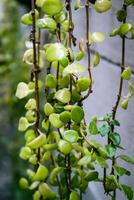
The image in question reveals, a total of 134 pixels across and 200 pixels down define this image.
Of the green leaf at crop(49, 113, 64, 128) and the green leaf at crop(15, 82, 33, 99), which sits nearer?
the green leaf at crop(49, 113, 64, 128)

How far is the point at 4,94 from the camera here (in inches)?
117

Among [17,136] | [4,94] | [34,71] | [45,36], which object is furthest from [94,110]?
[4,94]

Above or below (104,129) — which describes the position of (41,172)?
below

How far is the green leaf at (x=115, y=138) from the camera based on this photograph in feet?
2.49

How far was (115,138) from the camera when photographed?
30.1 inches

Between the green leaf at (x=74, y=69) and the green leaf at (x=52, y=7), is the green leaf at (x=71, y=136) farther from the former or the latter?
the green leaf at (x=52, y=7)

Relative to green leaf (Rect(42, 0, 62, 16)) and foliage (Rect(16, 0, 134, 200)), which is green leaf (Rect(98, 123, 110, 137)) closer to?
foliage (Rect(16, 0, 134, 200))

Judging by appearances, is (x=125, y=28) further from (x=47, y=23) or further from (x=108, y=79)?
(x=108, y=79)

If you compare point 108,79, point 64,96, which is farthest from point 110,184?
point 108,79

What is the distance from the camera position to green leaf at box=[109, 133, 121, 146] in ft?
2.49

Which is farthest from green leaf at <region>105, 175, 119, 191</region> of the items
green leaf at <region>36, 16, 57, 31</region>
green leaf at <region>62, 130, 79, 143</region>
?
green leaf at <region>36, 16, 57, 31</region>

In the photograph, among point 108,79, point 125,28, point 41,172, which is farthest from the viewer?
point 108,79

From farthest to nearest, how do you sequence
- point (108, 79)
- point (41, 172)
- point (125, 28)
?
point (108, 79) → point (41, 172) → point (125, 28)

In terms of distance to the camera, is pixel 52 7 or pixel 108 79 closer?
pixel 52 7
